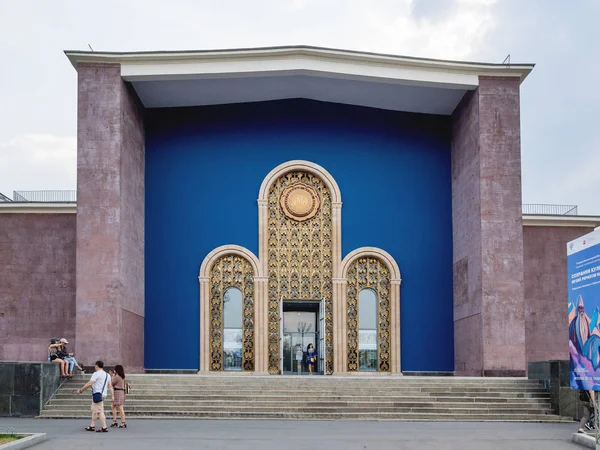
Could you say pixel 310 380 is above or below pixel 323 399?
above

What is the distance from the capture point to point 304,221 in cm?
2455

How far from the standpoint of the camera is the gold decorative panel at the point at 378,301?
24031mm

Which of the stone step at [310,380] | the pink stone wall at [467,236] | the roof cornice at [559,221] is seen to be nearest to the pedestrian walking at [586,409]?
the stone step at [310,380]

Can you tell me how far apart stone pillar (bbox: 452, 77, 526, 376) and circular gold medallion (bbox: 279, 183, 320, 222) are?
174 inches

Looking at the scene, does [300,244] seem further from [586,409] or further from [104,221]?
[586,409]

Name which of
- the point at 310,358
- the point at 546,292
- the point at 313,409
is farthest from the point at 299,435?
the point at 546,292

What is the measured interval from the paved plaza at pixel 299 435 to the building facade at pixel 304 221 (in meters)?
6.70

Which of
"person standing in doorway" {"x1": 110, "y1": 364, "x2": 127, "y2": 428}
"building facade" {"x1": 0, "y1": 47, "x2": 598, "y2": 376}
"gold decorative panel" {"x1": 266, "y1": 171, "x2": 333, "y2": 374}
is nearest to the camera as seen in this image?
"person standing in doorway" {"x1": 110, "y1": 364, "x2": 127, "y2": 428}

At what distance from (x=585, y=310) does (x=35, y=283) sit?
16.4 metres

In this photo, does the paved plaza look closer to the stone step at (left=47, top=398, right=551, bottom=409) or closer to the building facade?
the stone step at (left=47, top=398, right=551, bottom=409)

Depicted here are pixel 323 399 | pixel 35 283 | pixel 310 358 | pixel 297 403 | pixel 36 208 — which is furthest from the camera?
pixel 310 358

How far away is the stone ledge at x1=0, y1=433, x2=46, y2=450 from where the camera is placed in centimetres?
1105

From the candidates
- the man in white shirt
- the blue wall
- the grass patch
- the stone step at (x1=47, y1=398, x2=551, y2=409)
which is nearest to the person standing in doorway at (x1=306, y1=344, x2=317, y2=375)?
the blue wall

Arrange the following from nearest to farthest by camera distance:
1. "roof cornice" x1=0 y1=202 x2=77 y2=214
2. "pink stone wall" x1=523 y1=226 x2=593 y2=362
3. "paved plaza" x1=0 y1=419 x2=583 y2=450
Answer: "paved plaza" x1=0 y1=419 x2=583 y2=450, "roof cornice" x1=0 y1=202 x2=77 y2=214, "pink stone wall" x1=523 y1=226 x2=593 y2=362
